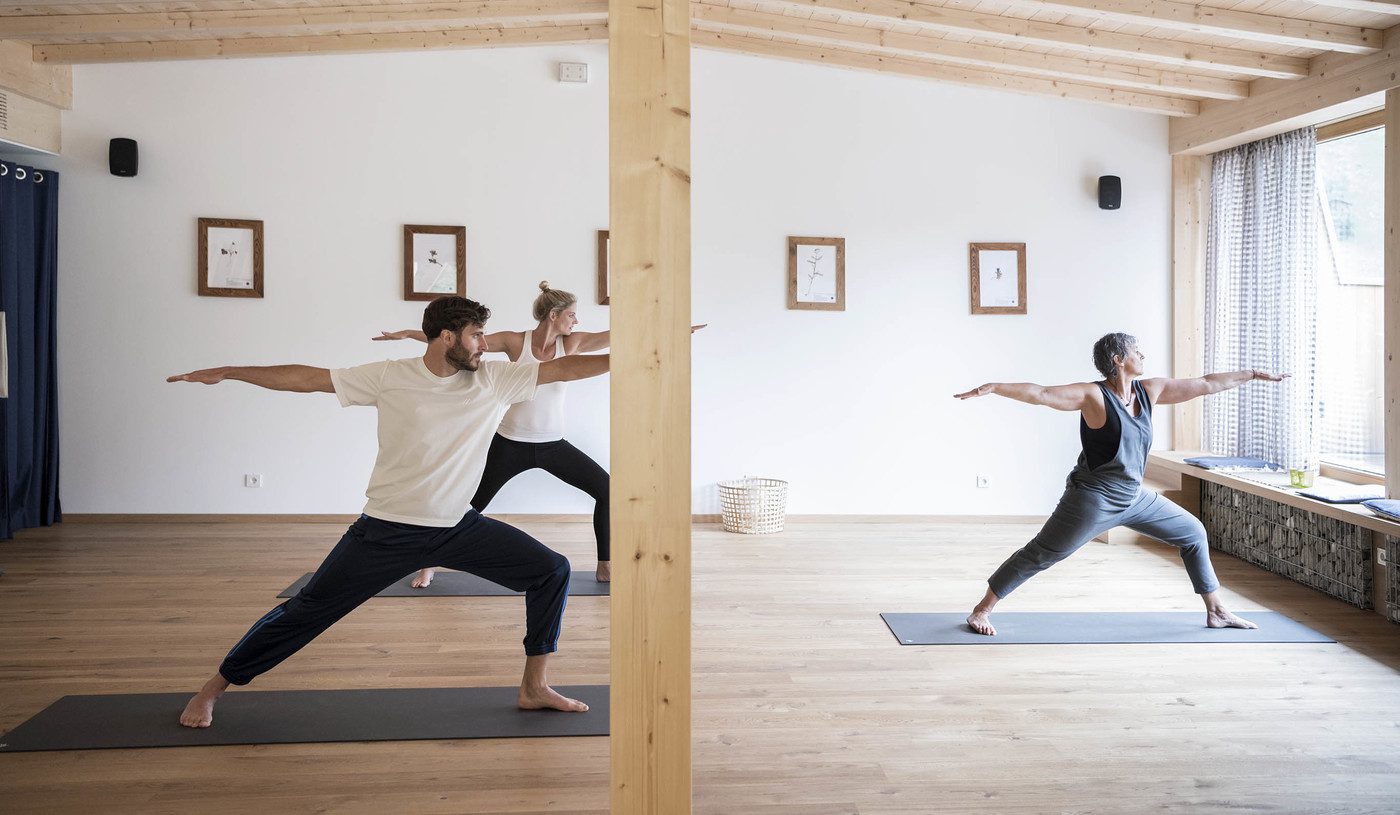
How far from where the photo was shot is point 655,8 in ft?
6.55

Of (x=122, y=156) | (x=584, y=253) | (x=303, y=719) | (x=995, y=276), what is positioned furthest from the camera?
(x=995, y=276)

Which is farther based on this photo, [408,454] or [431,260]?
[431,260]

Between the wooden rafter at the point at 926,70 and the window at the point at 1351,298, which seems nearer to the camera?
the window at the point at 1351,298

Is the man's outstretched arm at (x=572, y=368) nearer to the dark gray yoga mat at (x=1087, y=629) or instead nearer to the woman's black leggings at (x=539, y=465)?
the woman's black leggings at (x=539, y=465)

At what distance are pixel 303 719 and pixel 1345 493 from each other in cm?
461

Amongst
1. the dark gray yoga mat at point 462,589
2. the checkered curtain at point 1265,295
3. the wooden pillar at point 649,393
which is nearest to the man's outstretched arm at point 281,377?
the wooden pillar at point 649,393

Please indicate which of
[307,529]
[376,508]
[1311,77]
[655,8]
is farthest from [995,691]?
[307,529]

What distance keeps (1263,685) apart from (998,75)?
13.1 feet

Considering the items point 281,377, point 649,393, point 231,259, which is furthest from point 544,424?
point 231,259

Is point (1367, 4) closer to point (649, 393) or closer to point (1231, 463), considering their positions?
point (1231, 463)

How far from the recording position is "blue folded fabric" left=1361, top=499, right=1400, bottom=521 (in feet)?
13.6

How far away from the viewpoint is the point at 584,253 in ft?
21.0

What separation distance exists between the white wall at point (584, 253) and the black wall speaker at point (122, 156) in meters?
0.12

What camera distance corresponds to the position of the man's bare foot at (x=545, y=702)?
Result: 3.22 metres
